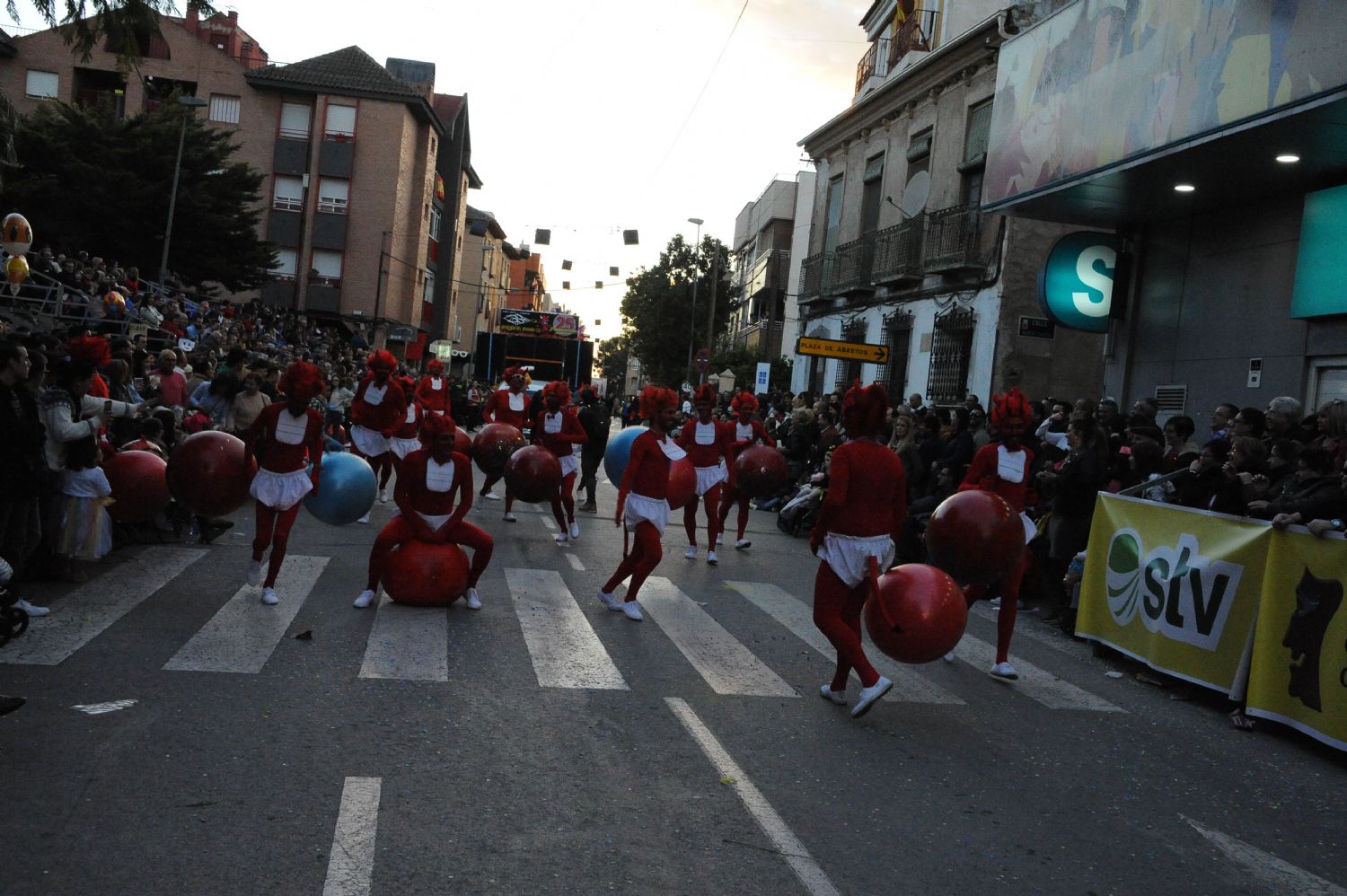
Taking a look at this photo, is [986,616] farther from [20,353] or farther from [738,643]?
[20,353]

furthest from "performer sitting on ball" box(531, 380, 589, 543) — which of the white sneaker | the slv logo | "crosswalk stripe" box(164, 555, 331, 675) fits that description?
the white sneaker

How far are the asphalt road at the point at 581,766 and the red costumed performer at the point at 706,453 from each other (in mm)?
3999

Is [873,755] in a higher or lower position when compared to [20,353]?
lower

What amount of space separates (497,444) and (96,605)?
6.15 m

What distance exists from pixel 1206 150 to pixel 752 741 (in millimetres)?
10285

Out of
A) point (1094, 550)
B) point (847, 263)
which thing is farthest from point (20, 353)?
point (847, 263)

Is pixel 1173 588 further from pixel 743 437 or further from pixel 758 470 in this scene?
pixel 743 437

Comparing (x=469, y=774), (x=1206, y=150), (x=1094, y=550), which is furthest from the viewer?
(x=1206, y=150)

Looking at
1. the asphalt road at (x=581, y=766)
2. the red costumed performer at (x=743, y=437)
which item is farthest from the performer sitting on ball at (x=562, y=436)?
the asphalt road at (x=581, y=766)

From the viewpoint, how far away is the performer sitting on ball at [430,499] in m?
8.97

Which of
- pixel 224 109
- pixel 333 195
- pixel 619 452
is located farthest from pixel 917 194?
pixel 224 109

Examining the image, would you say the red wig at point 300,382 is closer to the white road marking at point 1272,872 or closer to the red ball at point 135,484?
the red ball at point 135,484

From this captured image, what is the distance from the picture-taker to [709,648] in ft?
28.1

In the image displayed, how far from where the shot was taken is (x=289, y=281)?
169 feet
